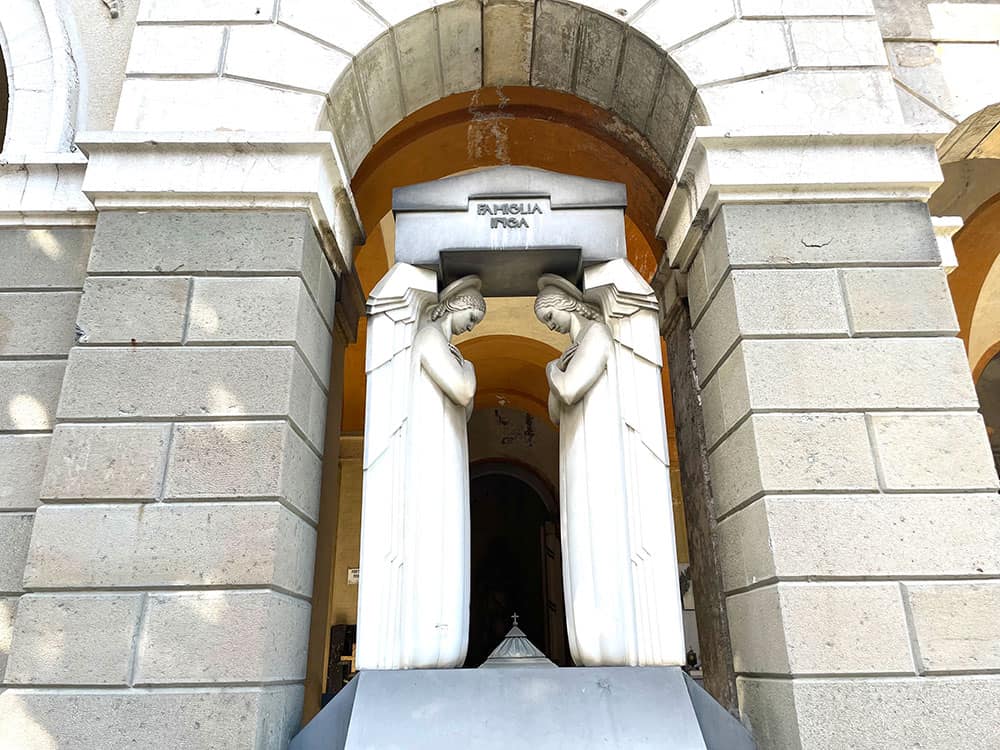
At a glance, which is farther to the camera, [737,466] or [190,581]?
[737,466]

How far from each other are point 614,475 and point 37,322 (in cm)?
356

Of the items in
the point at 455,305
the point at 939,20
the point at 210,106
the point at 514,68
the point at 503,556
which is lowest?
the point at 503,556

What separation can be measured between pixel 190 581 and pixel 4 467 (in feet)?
4.82

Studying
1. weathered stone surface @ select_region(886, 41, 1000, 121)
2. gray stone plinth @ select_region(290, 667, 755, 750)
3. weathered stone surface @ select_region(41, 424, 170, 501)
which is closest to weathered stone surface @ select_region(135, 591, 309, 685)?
gray stone plinth @ select_region(290, 667, 755, 750)

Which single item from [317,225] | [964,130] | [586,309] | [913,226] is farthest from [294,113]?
[964,130]

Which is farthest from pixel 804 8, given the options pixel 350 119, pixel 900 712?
pixel 900 712

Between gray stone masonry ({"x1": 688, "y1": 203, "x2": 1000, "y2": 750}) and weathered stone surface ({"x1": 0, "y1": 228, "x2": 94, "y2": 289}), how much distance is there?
3950mm

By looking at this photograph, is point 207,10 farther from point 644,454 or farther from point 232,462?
point 644,454

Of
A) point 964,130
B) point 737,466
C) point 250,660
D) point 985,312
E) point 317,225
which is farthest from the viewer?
point 985,312

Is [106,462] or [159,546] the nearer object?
[159,546]

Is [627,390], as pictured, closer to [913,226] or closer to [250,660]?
[913,226]

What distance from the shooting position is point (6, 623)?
376cm

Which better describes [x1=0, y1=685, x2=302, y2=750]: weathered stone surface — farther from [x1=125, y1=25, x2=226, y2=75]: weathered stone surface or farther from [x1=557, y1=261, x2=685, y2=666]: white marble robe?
[x1=125, y1=25, x2=226, y2=75]: weathered stone surface

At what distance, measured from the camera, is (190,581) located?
3.44 metres
